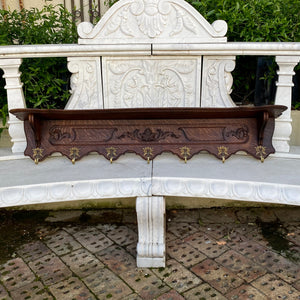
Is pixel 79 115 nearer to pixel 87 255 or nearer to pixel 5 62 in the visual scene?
pixel 5 62

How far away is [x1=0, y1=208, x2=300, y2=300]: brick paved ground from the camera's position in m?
2.04

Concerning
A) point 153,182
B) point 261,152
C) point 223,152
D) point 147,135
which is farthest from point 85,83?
point 261,152

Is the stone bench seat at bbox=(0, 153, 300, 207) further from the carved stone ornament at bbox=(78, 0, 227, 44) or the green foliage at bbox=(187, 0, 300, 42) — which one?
the green foliage at bbox=(187, 0, 300, 42)

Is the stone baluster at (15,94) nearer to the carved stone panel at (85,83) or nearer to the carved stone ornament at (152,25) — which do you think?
the carved stone panel at (85,83)

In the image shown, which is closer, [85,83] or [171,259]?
[171,259]

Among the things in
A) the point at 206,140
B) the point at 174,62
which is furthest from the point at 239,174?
the point at 174,62

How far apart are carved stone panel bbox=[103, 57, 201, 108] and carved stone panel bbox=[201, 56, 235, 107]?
0.05m

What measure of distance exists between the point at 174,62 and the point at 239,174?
94 cm

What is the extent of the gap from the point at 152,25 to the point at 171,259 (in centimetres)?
165

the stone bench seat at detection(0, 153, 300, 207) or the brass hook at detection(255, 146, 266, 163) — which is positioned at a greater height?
the brass hook at detection(255, 146, 266, 163)

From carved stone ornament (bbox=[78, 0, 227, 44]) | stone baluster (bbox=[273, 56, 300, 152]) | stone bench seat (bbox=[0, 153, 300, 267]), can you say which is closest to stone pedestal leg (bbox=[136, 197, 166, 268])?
stone bench seat (bbox=[0, 153, 300, 267])

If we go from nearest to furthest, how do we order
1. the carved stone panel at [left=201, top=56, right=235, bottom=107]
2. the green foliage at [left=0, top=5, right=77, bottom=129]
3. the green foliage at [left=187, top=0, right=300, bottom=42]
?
the carved stone panel at [left=201, top=56, right=235, bottom=107], the green foliage at [left=187, top=0, right=300, bottom=42], the green foliage at [left=0, top=5, right=77, bottom=129]

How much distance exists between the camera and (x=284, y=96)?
2.36 metres

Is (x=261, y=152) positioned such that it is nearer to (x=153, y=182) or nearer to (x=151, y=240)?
(x=153, y=182)
